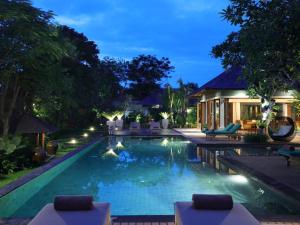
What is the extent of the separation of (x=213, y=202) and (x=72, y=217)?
1405mm

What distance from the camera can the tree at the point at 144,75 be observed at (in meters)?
60.3

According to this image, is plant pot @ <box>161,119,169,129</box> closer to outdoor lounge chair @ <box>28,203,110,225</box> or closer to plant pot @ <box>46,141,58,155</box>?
plant pot @ <box>46,141,58,155</box>

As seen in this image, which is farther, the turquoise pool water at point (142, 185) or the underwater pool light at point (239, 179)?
the underwater pool light at point (239, 179)

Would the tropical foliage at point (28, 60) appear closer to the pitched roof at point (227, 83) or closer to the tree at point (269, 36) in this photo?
the tree at point (269, 36)

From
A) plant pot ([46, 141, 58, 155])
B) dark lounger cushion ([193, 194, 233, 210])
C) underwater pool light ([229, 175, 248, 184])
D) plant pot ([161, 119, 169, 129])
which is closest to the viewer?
Answer: dark lounger cushion ([193, 194, 233, 210])

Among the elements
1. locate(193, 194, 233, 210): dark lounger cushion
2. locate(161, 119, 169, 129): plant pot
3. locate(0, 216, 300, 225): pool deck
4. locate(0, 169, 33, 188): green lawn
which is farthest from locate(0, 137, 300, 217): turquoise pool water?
locate(161, 119, 169, 129): plant pot

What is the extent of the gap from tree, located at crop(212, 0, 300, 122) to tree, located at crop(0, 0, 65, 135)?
15.7 feet

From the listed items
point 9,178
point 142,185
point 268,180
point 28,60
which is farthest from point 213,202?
point 28,60

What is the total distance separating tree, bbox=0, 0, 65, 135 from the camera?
1005 cm

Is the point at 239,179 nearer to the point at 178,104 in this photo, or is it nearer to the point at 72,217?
the point at 72,217

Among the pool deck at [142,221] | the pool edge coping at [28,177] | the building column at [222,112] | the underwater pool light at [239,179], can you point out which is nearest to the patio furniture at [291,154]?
the underwater pool light at [239,179]

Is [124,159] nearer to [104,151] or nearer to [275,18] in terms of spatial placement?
[104,151]

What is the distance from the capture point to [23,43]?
10617 millimetres

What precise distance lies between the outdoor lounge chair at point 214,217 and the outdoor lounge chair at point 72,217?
77cm
